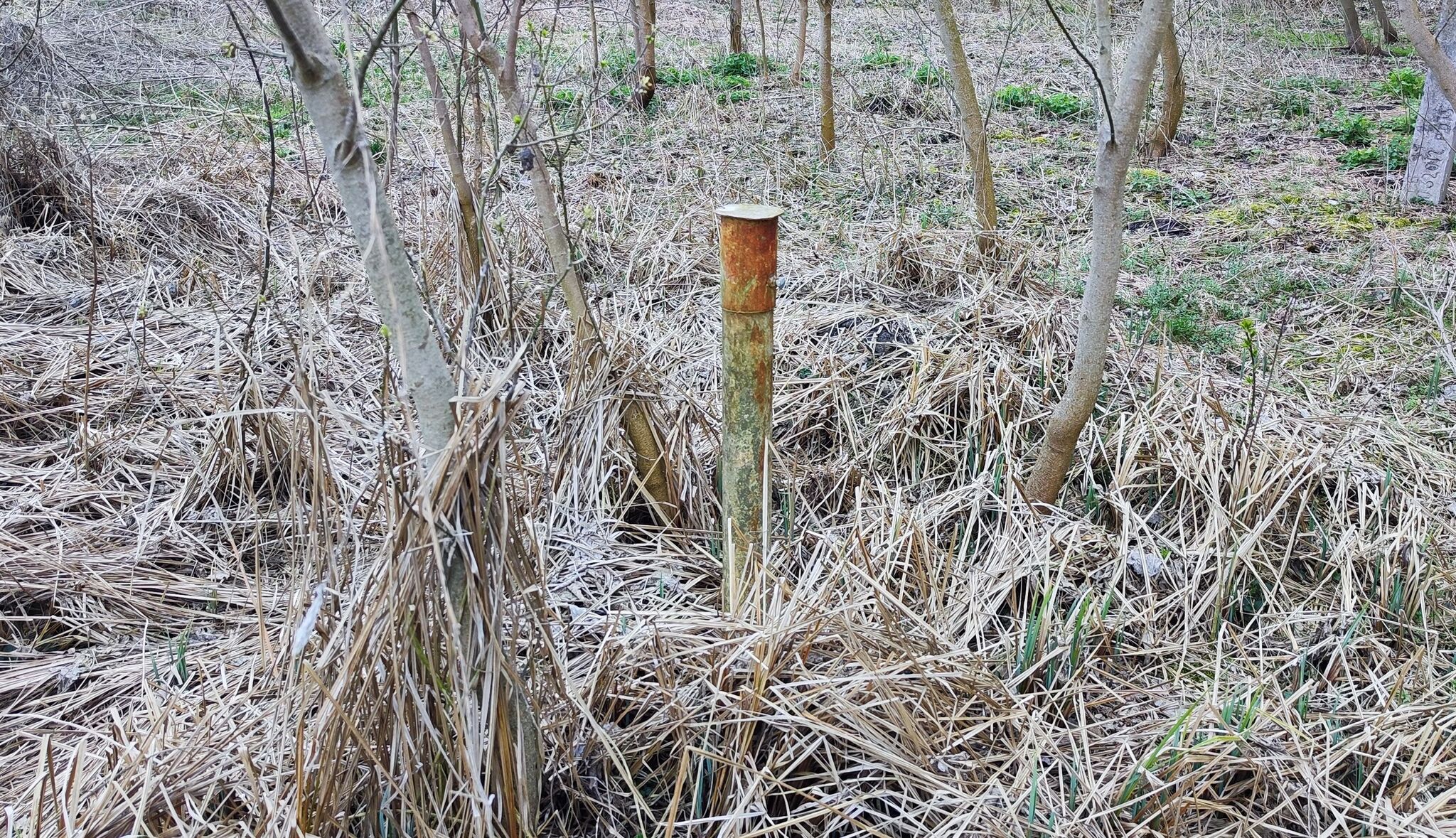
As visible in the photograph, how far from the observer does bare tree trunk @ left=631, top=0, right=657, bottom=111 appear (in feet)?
19.8

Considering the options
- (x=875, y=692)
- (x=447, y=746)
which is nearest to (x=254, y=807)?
(x=447, y=746)

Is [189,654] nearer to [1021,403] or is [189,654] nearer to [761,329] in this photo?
[761,329]

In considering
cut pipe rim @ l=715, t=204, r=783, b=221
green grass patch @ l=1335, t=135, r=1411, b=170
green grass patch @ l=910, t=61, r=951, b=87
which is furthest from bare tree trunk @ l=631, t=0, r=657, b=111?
green grass patch @ l=1335, t=135, r=1411, b=170

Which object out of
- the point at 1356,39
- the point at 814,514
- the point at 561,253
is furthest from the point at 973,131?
the point at 1356,39

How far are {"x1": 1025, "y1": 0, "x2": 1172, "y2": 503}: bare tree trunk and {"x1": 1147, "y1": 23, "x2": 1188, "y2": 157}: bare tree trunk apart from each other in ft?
13.7

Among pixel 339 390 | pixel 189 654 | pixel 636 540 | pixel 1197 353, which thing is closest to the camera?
pixel 189 654

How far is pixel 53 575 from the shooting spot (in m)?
2.40

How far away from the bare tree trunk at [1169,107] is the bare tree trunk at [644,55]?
10.5 feet

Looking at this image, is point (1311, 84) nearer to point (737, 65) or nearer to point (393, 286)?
point (737, 65)

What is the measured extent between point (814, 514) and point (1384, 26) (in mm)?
8973

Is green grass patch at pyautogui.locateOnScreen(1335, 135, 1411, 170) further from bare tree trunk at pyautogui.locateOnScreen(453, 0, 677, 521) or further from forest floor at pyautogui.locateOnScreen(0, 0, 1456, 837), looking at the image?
bare tree trunk at pyautogui.locateOnScreen(453, 0, 677, 521)

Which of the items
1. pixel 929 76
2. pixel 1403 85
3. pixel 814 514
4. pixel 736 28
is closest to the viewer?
pixel 814 514

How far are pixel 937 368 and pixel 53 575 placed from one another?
2.54 m

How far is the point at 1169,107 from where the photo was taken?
20.0 feet
